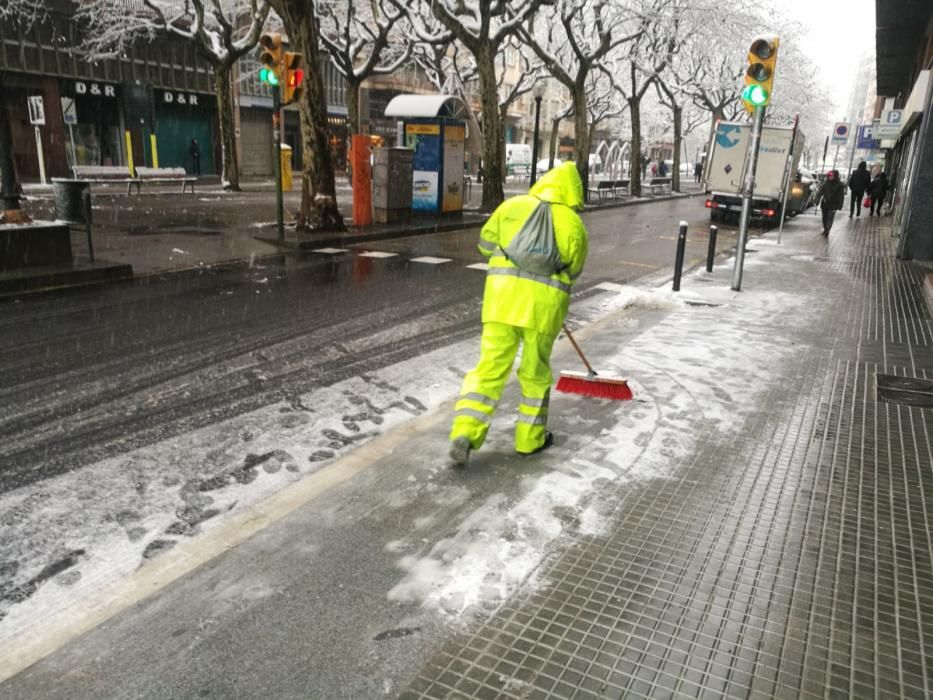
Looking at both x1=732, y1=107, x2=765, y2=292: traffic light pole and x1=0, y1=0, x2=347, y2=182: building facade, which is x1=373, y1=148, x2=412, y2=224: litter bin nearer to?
x1=732, y1=107, x2=765, y2=292: traffic light pole

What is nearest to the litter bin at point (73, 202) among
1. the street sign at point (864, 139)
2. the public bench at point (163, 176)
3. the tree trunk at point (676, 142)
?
the public bench at point (163, 176)

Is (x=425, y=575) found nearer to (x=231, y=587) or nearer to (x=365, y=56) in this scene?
(x=231, y=587)

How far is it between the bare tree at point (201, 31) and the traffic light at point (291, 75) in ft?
40.0

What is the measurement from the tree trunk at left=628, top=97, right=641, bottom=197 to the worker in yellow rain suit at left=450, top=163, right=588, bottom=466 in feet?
95.5

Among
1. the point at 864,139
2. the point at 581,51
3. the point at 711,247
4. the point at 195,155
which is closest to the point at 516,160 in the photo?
the point at 195,155

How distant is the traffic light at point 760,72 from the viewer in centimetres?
905

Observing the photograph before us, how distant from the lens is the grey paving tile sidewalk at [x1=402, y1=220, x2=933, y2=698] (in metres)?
2.64

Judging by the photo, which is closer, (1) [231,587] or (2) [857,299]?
(1) [231,587]

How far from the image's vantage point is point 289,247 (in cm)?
1325

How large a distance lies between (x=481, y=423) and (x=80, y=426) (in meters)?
2.78

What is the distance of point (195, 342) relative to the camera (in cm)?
696

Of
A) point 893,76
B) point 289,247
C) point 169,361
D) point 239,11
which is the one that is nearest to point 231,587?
point 169,361

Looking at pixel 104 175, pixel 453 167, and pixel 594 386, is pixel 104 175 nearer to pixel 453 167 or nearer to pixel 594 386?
pixel 453 167

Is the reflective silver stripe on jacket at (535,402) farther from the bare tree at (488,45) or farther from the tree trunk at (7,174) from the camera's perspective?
the bare tree at (488,45)
